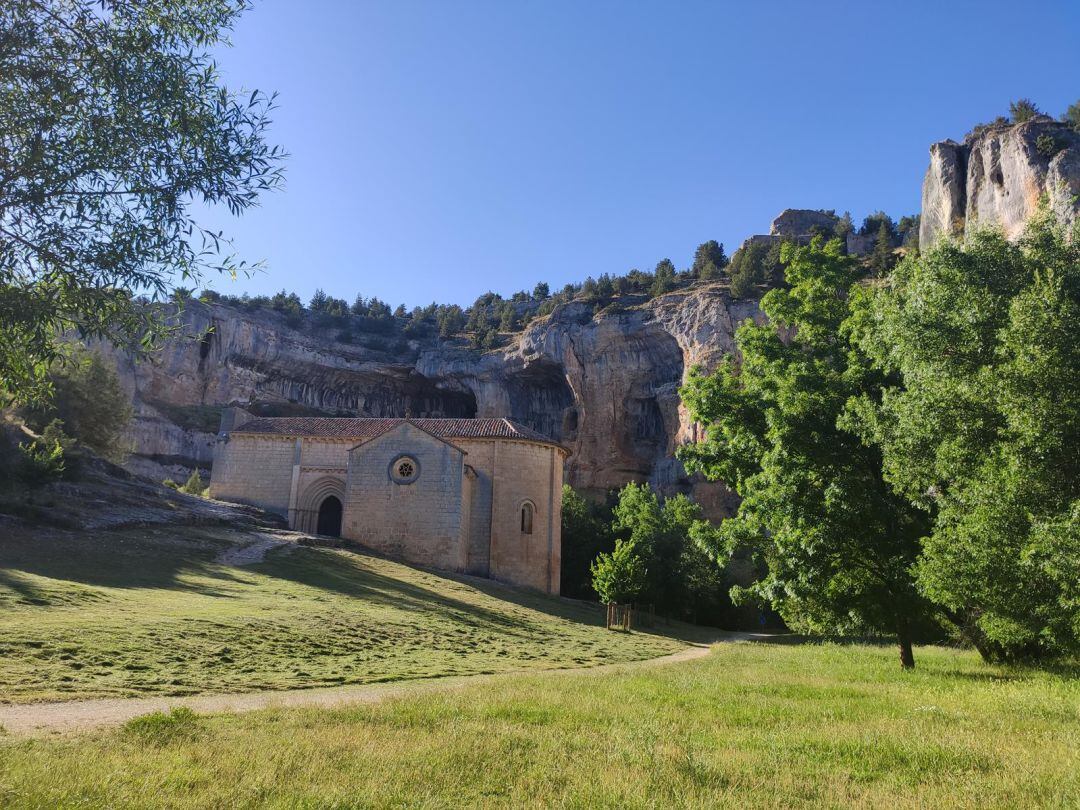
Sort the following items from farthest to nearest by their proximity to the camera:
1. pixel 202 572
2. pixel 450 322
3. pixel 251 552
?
pixel 450 322, pixel 251 552, pixel 202 572

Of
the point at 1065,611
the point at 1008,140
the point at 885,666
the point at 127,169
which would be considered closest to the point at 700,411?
the point at 885,666

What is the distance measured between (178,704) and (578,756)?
223 inches

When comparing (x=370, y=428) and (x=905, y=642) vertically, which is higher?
(x=370, y=428)

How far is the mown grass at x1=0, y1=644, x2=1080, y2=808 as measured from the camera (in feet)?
18.3

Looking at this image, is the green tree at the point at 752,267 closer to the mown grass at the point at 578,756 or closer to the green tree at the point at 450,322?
the green tree at the point at 450,322

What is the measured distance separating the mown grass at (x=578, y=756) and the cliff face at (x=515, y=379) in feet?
167

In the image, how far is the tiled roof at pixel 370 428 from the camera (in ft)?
136

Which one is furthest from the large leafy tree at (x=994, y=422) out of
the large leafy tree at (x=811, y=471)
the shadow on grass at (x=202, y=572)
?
the shadow on grass at (x=202, y=572)

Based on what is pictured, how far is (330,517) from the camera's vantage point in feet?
137

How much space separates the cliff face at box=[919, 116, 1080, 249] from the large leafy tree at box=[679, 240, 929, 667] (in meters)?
24.3

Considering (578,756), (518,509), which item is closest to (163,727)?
(578,756)

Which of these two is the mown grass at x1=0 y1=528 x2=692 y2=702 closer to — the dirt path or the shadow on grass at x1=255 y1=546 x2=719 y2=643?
the shadow on grass at x1=255 y1=546 x2=719 y2=643

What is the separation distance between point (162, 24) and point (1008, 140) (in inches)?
2039

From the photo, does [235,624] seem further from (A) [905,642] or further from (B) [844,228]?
(B) [844,228]
